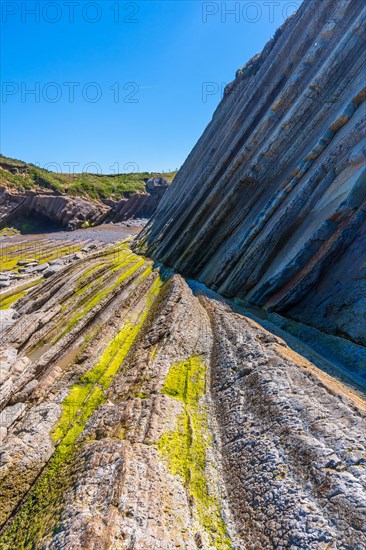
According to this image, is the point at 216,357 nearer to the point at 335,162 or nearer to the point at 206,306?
the point at 206,306

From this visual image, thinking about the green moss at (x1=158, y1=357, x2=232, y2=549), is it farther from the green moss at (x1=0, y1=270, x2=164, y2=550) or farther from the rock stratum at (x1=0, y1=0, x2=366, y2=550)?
the green moss at (x1=0, y1=270, x2=164, y2=550)


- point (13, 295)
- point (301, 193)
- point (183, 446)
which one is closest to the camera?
point (183, 446)

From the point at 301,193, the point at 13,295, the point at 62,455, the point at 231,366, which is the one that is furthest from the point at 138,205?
the point at 62,455

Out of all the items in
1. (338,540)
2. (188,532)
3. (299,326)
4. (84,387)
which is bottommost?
(84,387)

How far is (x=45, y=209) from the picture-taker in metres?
78.5

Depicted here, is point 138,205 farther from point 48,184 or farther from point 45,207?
point 45,207

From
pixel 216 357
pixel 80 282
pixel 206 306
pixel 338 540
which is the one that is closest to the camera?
pixel 338 540

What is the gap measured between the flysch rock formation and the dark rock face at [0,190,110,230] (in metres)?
73.5

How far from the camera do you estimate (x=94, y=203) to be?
3501 inches

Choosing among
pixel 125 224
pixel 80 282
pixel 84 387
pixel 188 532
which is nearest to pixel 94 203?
pixel 125 224

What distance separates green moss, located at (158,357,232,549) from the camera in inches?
229

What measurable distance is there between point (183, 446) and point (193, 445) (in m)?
0.28

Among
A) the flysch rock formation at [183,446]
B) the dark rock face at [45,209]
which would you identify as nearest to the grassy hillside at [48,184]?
the dark rock face at [45,209]

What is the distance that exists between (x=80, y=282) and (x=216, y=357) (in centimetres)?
1621
